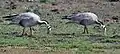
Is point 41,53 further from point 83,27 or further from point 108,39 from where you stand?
point 83,27

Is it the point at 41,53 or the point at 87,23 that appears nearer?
the point at 41,53

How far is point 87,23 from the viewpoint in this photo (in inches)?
843

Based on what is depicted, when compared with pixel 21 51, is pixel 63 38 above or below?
below

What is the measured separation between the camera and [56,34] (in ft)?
67.3

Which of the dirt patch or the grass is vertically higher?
the dirt patch

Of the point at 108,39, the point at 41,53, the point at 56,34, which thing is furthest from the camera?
the point at 56,34

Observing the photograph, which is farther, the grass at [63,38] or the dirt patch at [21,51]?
the grass at [63,38]

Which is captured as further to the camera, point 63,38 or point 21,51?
point 63,38

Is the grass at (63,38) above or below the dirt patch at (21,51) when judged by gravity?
below

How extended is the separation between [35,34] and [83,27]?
280 cm

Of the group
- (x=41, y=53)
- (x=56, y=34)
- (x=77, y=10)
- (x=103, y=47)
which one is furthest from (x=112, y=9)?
(x=41, y=53)

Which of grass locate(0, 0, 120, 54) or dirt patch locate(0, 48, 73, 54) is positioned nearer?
dirt patch locate(0, 48, 73, 54)

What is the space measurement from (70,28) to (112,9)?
618cm

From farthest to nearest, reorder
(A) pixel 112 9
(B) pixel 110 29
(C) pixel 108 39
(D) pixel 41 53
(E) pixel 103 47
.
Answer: (A) pixel 112 9 → (B) pixel 110 29 → (C) pixel 108 39 → (E) pixel 103 47 → (D) pixel 41 53
